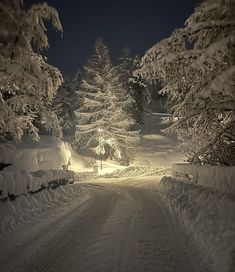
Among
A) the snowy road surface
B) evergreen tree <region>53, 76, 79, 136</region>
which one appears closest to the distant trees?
evergreen tree <region>53, 76, 79, 136</region>

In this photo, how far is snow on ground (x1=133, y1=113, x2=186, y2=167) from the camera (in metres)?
44.0

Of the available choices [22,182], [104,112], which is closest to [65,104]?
[104,112]

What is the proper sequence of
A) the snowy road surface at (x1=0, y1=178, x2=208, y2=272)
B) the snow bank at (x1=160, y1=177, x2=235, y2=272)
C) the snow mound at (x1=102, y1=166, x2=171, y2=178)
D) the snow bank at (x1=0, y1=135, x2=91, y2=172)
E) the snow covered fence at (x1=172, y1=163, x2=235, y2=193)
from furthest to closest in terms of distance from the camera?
the snow mound at (x1=102, y1=166, x2=171, y2=178) → the snow bank at (x1=0, y1=135, x2=91, y2=172) → the snow covered fence at (x1=172, y1=163, x2=235, y2=193) → the snowy road surface at (x1=0, y1=178, x2=208, y2=272) → the snow bank at (x1=160, y1=177, x2=235, y2=272)

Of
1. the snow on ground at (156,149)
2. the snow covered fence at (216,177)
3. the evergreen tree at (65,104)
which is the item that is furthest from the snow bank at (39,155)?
the evergreen tree at (65,104)

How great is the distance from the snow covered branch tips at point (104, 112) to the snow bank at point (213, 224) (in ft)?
98.6

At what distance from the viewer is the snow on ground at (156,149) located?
4400 centimetres

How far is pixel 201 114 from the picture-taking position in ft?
33.5

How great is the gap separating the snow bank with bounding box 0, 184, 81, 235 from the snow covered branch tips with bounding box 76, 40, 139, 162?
24.6 metres

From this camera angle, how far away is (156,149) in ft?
160

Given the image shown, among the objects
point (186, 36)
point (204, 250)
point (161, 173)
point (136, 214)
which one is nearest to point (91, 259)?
point (204, 250)

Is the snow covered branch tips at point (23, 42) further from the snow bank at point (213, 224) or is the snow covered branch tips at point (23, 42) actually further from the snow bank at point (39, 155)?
the snow bank at point (39, 155)

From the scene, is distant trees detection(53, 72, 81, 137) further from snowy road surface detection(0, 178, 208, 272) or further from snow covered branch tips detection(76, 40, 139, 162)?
snowy road surface detection(0, 178, 208, 272)

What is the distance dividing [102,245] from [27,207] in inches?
185

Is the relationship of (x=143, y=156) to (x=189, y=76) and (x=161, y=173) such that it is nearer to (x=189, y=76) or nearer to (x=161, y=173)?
(x=161, y=173)
